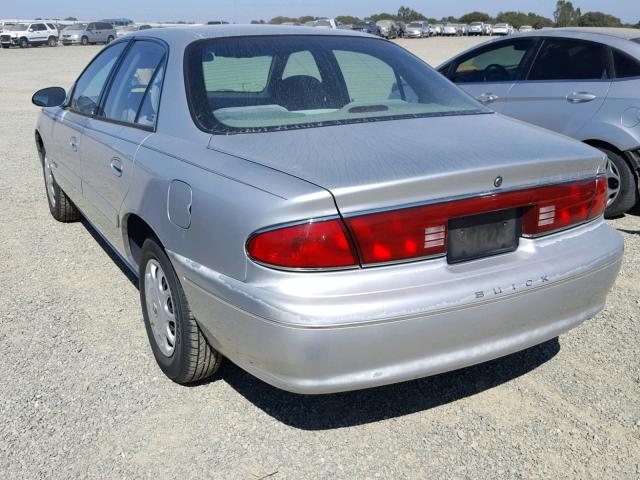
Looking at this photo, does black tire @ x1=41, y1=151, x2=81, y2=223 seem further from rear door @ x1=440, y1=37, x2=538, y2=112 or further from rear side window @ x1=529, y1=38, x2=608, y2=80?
rear side window @ x1=529, y1=38, x2=608, y2=80

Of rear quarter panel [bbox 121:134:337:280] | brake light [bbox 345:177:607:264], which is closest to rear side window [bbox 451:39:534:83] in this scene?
brake light [bbox 345:177:607:264]

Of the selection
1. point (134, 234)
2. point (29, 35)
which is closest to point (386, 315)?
point (134, 234)

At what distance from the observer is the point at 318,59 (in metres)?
3.59

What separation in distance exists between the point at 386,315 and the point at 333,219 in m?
0.38

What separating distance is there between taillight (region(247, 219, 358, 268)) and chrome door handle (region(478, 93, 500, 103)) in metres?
4.20

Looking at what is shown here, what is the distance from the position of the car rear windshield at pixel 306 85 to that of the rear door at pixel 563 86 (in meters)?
2.65

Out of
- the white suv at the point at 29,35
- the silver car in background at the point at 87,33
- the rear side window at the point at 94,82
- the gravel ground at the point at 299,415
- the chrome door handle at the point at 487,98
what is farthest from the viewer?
the silver car in background at the point at 87,33

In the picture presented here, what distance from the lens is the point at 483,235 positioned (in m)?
2.62

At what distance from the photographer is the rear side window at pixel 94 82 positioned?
14.1 ft

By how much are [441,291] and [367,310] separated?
0.30 m

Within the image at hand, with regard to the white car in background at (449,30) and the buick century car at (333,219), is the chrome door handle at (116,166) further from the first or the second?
the white car in background at (449,30)

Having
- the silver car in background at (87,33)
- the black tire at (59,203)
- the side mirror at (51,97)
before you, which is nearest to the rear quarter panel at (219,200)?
the side mirror at (51,97)

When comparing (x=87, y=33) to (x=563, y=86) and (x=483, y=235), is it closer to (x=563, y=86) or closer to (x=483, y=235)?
(x=563, y=86)

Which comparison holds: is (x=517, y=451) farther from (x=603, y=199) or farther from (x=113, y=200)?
(x=113, y=200)
